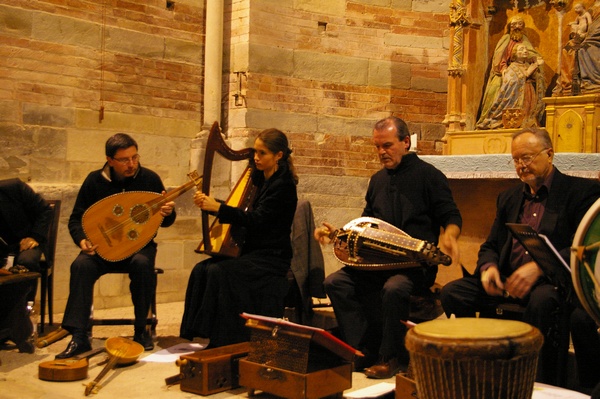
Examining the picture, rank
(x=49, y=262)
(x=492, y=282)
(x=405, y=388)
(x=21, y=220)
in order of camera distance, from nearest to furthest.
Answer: (x=405, y=388) < (x=492, y=282) < (x=21, y=220) < (x=49, y=262)

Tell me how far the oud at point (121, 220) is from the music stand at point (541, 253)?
2.29 m

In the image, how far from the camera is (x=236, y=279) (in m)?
Answer: 5.20

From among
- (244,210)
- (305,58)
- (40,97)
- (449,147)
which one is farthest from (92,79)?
(449,147)

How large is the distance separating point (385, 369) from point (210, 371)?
109 cm

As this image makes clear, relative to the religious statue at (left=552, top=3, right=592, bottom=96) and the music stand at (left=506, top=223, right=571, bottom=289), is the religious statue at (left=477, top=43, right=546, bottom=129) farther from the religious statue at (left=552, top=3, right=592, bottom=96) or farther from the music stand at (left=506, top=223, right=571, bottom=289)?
the music stand at (left=506, top=223, right=571, bottom=289)

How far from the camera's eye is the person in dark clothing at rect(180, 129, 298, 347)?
5160 mm

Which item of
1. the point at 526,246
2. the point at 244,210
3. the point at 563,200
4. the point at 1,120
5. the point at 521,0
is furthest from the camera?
the point at 521,0

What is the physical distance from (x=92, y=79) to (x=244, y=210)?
313cm

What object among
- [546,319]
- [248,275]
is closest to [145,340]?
[248,275]

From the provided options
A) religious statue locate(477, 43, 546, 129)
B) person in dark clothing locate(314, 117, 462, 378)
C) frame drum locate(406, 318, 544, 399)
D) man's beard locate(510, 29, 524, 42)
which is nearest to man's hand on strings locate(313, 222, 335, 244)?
person in dark clothing locate(314, 117, 462, 378)

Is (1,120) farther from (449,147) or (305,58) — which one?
(449,147)

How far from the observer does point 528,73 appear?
765 cm

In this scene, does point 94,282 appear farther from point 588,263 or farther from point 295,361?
point 588,263

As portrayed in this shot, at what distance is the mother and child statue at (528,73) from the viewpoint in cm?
720
